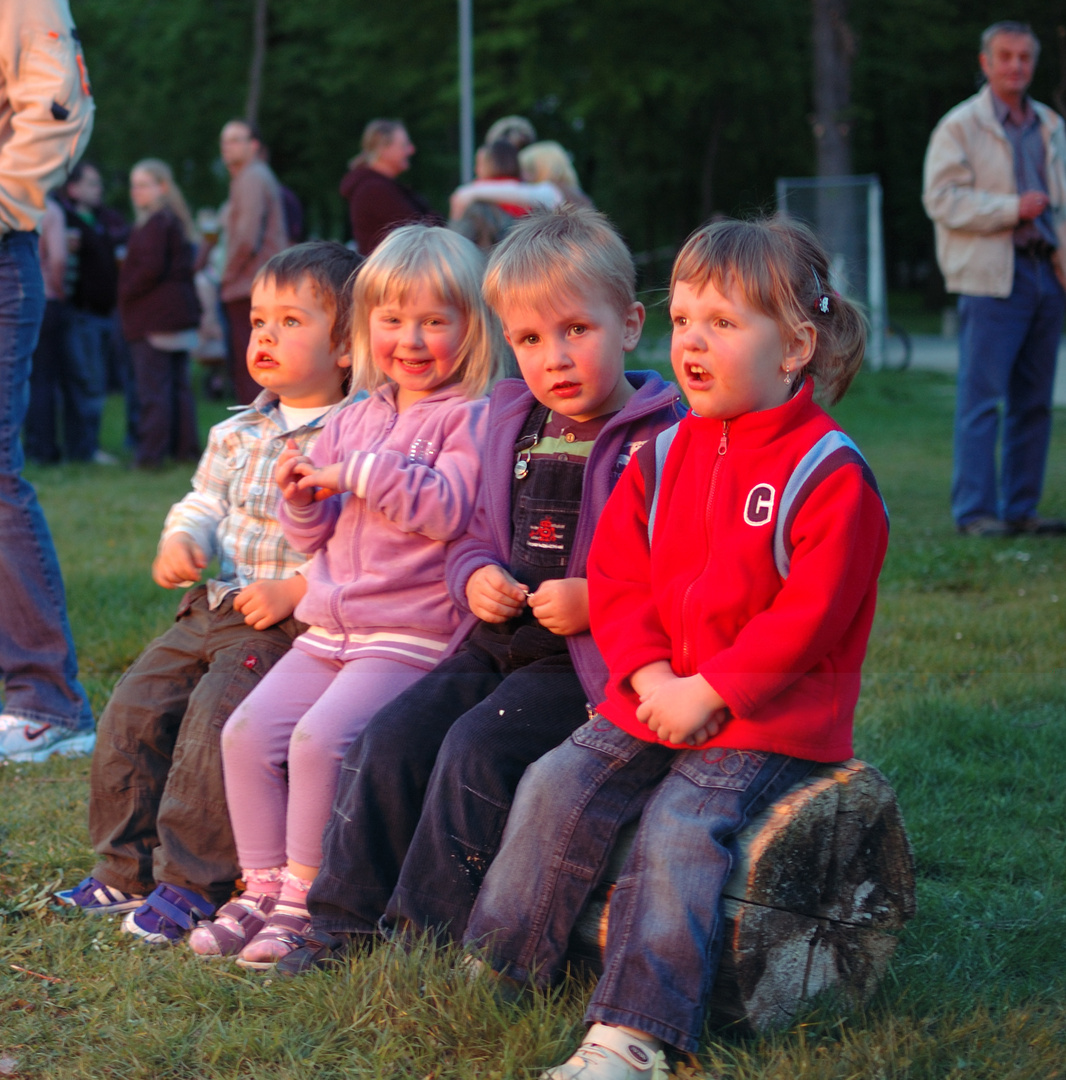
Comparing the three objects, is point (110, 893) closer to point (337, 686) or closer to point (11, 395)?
point (337, 686)

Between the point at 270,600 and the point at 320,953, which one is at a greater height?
the point at 270,600

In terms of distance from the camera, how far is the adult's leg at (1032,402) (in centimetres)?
663

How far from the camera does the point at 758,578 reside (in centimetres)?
234

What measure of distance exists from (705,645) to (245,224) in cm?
824

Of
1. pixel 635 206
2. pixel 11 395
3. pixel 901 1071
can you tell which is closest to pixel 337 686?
pixel 901 1071

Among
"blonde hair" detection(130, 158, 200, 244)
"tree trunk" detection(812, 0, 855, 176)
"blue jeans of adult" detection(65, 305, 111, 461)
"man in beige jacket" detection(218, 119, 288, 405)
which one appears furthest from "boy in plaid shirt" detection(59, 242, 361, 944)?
"tree trunk" detection(812, 0, 855, 176)

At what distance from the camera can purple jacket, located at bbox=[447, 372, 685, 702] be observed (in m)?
2.68

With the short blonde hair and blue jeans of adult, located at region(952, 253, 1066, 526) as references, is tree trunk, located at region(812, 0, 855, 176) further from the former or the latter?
blue jeans of adult, located at region(952, 253, 1066, 526)

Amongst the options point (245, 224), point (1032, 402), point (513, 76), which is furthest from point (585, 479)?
point (513, 76)

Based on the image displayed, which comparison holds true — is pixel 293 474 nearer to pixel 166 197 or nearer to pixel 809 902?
pixel 809 902

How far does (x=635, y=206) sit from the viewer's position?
37000 millimetres

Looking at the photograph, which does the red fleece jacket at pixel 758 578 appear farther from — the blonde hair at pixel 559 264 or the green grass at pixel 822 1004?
the green grass at pixel 822 1004

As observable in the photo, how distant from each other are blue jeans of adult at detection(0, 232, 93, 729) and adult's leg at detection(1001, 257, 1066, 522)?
181 inches

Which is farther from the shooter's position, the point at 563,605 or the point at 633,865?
the point at 563,605
